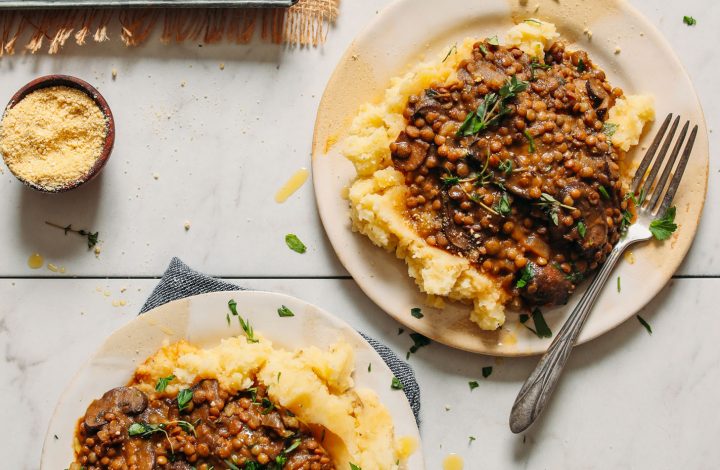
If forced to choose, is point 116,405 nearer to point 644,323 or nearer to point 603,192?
point 603,192

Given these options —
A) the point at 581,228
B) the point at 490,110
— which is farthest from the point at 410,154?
the point at 581,228

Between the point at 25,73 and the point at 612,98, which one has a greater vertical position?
the point at 612,98

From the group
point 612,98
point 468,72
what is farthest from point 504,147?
point 612,98

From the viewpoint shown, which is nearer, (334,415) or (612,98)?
(334,415)

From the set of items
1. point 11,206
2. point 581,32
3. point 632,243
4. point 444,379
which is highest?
point 581,32

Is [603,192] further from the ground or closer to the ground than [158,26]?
closer to the ground

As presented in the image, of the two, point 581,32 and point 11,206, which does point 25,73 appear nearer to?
point 11,206

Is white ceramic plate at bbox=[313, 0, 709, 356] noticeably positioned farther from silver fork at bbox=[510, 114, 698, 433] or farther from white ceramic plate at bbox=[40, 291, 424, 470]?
white ceramic plate at bbox=[40, 291, 424, 470]

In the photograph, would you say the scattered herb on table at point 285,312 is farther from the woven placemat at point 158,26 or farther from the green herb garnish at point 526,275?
the woven placemat at point 158,26
